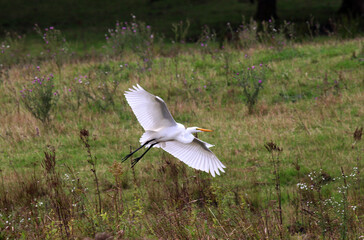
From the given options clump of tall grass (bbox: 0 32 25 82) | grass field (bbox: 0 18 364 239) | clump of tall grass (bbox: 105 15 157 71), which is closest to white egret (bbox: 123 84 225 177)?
grass field (bbox: 0 18 364 239)

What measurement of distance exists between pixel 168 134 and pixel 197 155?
51 centimetres

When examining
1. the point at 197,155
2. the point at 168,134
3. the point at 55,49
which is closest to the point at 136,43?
the point at 55,49

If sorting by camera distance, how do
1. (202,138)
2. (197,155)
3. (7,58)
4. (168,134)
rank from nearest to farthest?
(168,134) → (197,155) → (202,138) → (7,58)

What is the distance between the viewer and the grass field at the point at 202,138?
4.96m

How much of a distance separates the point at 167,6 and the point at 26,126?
17.9 meters

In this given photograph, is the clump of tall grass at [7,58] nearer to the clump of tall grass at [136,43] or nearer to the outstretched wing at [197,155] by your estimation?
the clump of tall grass at [136,43]

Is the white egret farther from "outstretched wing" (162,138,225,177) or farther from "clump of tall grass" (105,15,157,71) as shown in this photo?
"clump of tall grass" (105,15,157,71)

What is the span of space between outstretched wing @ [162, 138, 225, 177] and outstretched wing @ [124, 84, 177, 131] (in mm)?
396

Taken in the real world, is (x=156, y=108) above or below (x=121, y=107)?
above

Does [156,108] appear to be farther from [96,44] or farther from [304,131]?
[96,44]

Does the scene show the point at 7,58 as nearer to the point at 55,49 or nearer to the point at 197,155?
the point at 55,49

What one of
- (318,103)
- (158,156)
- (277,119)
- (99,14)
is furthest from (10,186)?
(99,14)

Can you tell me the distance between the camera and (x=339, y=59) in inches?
438

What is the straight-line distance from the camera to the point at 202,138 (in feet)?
26.9
